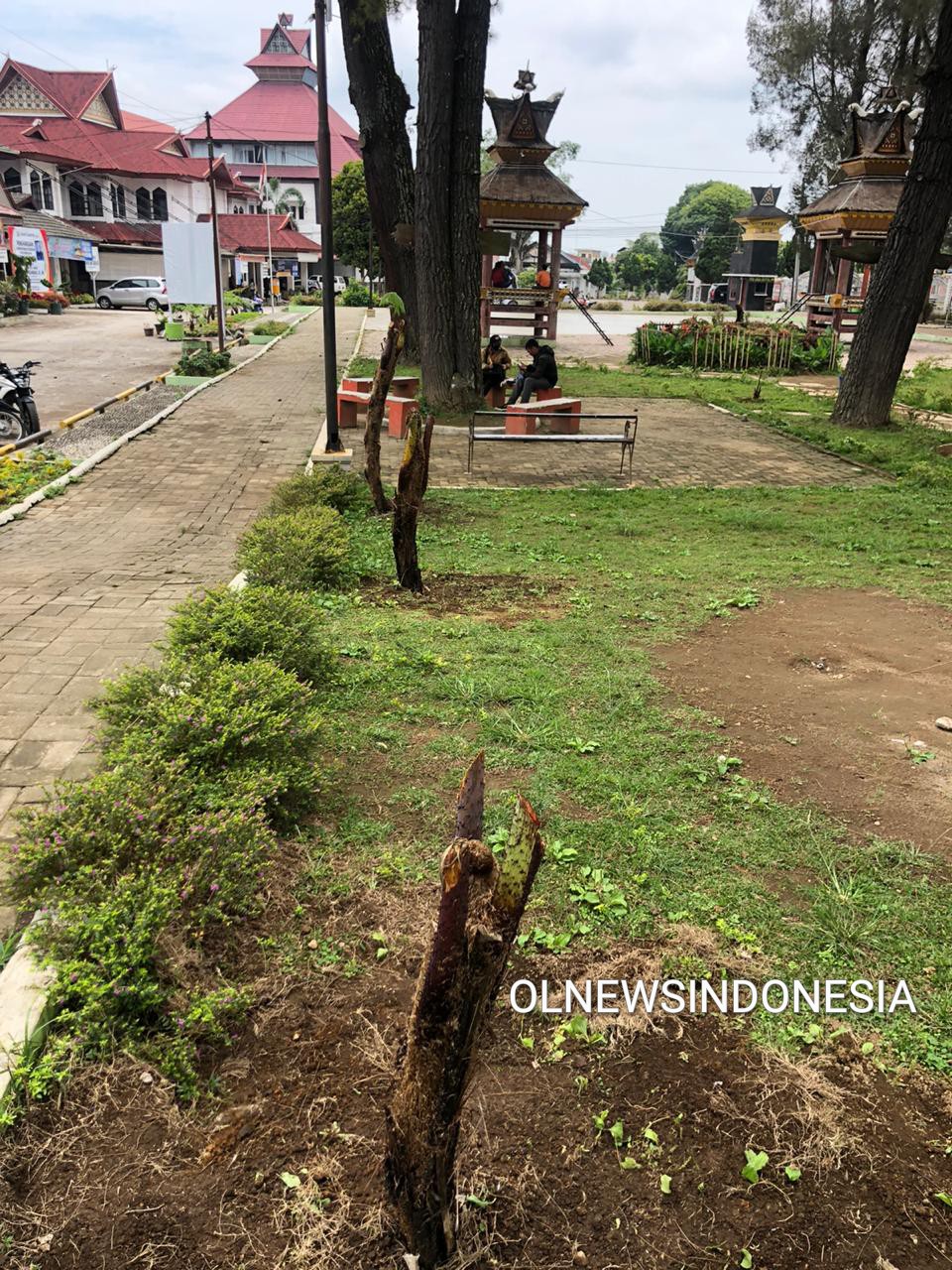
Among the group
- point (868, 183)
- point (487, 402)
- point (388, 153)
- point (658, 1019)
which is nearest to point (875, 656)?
point (658, 1019)

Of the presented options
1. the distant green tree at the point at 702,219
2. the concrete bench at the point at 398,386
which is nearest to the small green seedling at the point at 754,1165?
the concrete bench at the point at 398,386

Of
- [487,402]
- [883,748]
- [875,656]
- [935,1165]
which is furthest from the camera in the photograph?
[487,402]

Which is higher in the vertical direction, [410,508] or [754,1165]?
[410,508]

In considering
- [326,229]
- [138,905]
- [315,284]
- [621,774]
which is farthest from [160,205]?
[138,905]

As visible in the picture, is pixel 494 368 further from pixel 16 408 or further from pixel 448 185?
pixel 16 408

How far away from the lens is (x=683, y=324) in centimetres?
2538

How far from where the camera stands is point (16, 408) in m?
13.9

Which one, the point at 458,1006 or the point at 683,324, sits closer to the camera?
the point at 458,1006

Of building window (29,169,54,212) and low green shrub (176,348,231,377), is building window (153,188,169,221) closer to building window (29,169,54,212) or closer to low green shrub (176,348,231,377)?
building window (29,169,54,212)

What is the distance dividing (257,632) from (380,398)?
4302 mm

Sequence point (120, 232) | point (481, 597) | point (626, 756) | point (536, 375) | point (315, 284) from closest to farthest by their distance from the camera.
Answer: point (626, 756)
point (481, 597)
point (536, 375)
point (120, 232)
point (315, 284)

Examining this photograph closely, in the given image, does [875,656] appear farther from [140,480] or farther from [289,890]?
[140,480]

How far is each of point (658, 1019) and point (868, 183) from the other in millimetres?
28395

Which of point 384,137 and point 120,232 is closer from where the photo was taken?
point 384,137
